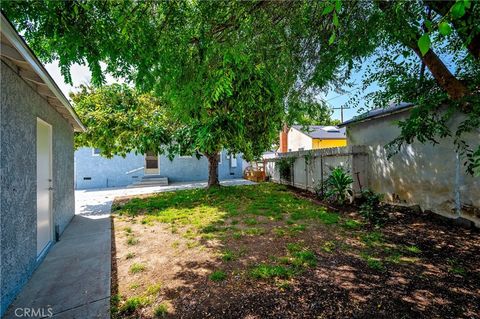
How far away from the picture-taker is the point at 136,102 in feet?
35.1

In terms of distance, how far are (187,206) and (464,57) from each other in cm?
794

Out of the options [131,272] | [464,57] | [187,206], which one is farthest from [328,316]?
[187,206]

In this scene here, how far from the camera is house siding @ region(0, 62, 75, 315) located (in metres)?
2.77

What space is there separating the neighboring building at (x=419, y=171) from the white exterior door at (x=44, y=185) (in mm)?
7083

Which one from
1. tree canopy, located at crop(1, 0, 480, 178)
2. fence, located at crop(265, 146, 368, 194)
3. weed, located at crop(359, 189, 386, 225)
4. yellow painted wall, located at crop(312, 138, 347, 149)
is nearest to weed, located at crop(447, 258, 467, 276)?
tree canopy, located at crop(1, 0, 480, 178)

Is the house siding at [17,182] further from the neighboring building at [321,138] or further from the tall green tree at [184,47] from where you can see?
the neighboring building at [321,138]

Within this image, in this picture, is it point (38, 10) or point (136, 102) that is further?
point (136, 102)

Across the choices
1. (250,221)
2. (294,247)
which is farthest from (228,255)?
(250,221)

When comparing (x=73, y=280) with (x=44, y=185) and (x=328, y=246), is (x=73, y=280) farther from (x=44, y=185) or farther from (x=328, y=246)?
(x=328, y=246)

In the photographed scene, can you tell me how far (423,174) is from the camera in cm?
621

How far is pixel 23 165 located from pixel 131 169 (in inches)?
509

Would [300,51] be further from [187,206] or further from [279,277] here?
[187,206]

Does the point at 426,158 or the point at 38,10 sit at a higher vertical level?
the point at 38,10

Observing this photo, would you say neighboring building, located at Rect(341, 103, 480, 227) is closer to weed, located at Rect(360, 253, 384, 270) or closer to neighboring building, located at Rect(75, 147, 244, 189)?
weed, located at Rect(360, 253, 384, 270)
